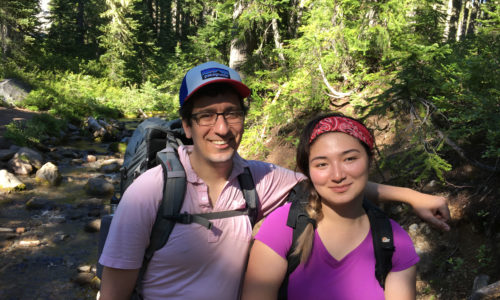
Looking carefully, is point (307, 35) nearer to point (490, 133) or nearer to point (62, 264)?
point (490, 133)

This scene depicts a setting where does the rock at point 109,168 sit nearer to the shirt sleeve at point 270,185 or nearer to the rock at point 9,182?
the rock at point 9,182

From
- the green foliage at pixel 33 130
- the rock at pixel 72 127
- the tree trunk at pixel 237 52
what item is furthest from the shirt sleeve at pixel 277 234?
the rock at pixel 72 127

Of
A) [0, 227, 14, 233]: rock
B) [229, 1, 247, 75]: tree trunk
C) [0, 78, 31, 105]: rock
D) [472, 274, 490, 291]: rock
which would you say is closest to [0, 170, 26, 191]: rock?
[0, 227, 14, 233]: rock

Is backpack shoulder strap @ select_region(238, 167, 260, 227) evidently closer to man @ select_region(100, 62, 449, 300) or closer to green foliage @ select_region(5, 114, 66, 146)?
man @ select_region(100, 62, 449, 300)

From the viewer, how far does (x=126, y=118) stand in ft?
69.8

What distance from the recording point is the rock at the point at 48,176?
9.53 metres

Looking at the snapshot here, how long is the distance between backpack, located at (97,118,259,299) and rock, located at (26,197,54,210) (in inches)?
269

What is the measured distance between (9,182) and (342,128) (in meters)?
9.91

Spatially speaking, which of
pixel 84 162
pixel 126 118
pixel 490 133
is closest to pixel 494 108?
pixel 490 133

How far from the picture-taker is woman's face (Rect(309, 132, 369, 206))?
171 cm

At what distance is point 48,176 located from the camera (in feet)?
31.4

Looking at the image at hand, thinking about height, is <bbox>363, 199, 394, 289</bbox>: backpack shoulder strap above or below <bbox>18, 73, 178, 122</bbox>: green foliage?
below

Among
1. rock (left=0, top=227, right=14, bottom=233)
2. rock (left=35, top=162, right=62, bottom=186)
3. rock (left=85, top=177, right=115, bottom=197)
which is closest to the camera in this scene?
rock (left=0, top=227, right=14, bottom=233)

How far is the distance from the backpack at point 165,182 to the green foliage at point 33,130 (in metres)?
11.5
